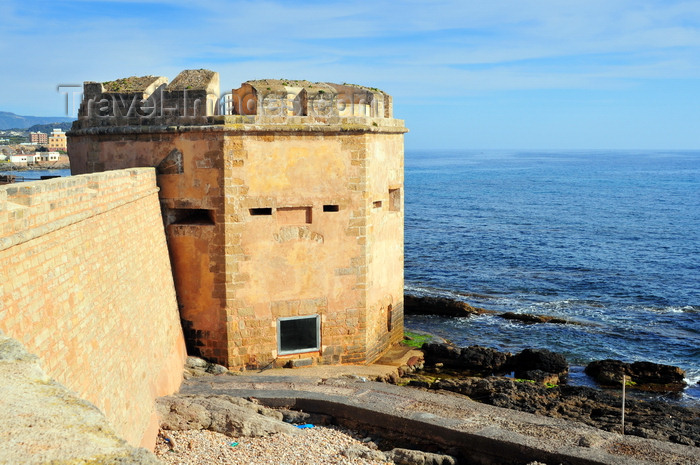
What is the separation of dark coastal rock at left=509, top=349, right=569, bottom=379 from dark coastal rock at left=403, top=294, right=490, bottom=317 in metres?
6.17

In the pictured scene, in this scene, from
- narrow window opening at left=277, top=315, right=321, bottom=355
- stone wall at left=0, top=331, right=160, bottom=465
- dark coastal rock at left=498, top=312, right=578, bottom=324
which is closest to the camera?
stone wall at left=0, top=331, right=160, bottom=465

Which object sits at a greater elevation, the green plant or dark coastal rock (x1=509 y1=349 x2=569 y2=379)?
the green plant

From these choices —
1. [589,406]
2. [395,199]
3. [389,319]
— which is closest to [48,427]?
[589,406]

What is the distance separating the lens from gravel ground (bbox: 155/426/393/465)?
32.4ft

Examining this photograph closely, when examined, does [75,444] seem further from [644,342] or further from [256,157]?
[644,342]

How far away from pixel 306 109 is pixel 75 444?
445 inches

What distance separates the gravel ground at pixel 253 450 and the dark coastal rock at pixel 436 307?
552 inches

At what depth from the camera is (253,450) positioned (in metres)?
10.3

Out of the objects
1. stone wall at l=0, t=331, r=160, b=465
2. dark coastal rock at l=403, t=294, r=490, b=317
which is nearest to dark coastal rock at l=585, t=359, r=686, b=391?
dark coastal rock at l=403, t=294, r=490, b=317

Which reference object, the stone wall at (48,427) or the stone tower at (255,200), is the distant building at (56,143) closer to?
the stone tower at (255,200)

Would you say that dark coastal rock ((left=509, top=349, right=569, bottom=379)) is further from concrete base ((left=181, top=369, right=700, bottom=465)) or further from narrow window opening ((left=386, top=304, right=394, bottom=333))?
concrete base ((left=181, top=369, right=700, bottom=465))

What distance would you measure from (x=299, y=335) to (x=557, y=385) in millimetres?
6495

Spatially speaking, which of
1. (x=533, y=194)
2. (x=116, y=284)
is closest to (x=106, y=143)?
(x=116, y=284)

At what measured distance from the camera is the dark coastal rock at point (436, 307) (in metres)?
24.9
